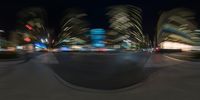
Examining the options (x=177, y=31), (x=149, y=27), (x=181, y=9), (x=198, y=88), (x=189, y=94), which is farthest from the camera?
(x=177, y=31)

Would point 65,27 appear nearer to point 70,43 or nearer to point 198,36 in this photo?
point 70,43

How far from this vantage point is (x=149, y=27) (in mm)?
48281

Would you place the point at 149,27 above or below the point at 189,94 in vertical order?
above

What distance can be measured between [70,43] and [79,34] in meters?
3.05

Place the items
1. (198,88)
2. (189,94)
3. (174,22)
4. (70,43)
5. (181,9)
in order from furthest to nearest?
(174,22), (70,43), (181,9), (198,88), (189,94)

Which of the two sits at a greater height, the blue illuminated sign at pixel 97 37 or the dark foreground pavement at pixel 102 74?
the blue illuminated sign at pixel 97 37

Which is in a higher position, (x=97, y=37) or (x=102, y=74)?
(x=97, y=37)

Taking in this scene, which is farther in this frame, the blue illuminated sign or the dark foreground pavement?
the blue illuminated sign

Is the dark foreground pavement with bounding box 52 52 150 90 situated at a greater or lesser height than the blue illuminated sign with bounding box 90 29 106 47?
lesser

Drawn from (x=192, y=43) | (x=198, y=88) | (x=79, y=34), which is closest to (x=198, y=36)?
(x=192, y=43)

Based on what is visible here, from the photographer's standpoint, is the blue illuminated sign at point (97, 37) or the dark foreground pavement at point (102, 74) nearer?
the dark foreground pavement at point (102, 74)

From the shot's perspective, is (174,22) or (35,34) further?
(174,22)

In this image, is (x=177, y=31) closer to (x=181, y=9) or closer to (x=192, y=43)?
(x=192, y=43)

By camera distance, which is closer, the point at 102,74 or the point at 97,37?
the point at 102,74
